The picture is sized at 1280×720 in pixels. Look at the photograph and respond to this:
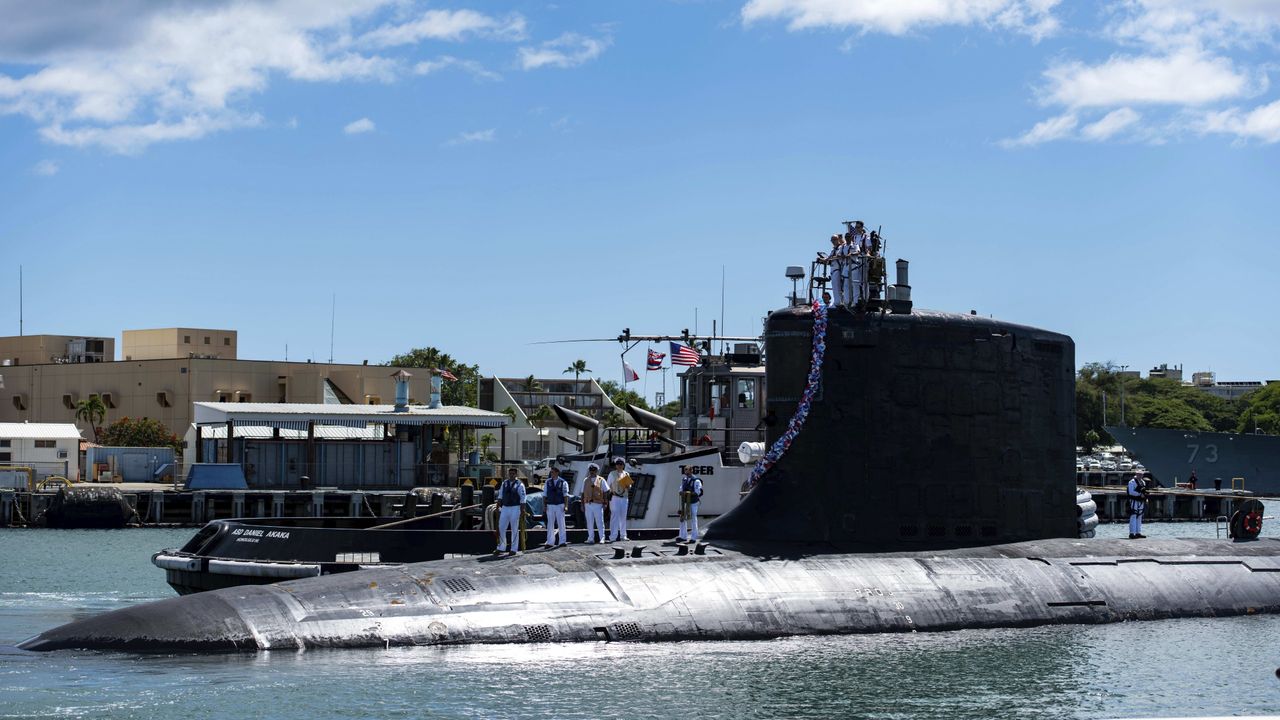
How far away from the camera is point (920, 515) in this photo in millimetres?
20188

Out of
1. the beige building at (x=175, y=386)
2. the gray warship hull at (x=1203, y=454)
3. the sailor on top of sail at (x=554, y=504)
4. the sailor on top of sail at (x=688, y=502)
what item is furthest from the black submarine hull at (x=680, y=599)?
the beige building at (x=175, y=386)

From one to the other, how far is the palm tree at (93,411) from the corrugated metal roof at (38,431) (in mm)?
10141

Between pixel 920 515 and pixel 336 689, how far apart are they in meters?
8.93

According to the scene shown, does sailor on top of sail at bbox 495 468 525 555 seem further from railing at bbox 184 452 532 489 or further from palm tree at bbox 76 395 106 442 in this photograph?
palm tree at bbox 76 395 106 442

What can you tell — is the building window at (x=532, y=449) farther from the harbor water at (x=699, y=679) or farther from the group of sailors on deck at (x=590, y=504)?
the harbor water at (x=699, y=679)

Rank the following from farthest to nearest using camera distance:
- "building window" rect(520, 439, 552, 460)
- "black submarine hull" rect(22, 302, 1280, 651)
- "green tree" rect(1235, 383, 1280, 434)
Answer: "green tree" rect(1235, 383, 1280, 434) → "building window" rect(520, 439, 552, 460) → "black submarine hull" rect(22, 302, 1280, 651)

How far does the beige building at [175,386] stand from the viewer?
7094 cm

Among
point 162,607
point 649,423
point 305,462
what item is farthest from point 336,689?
point 305,462

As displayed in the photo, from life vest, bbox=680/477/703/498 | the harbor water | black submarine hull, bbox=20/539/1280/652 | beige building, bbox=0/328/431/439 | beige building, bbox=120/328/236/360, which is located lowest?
the harbor water

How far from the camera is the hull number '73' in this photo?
240 ft


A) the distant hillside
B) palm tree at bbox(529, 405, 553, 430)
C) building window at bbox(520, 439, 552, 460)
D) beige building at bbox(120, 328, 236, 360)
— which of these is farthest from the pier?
the distant hillside

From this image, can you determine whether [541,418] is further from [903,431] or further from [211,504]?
[903,431]

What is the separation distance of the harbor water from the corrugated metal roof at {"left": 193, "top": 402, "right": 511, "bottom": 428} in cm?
3390

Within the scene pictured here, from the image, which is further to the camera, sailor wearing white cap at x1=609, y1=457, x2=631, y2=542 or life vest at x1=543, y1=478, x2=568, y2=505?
sailor wearing white cap at x1=609, y1=457, x2=631, y2=542
